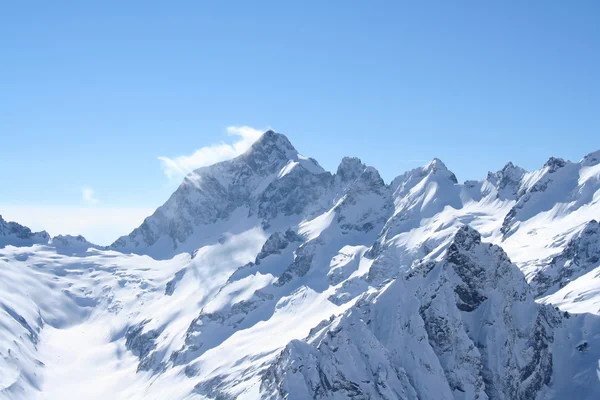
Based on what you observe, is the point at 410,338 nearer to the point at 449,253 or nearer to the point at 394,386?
the point at 394,386

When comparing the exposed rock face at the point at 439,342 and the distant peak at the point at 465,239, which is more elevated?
the distant peak at the point at 465,239

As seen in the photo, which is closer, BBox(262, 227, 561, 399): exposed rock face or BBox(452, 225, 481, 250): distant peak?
BBox(262, 227, 561, 399): exposed rock face

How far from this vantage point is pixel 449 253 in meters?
162

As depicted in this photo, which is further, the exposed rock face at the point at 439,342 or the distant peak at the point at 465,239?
the distant peak at the point at 465,239

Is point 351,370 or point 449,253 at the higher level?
point 449,253

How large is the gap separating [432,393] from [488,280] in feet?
113

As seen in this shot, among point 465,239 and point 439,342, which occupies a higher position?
point 465,239

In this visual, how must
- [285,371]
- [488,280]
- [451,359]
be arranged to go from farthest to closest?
1. [488,280]
2. [451,359]
3. [285,371]

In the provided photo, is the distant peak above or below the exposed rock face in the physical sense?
above

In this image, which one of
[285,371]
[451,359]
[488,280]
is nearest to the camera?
[285,371]

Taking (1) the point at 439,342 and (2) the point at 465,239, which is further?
(2) the point at 465,239

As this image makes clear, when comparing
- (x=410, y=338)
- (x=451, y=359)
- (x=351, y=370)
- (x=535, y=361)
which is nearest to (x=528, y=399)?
(x=535, y=361)

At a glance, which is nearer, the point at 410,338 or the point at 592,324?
the point at 410,338

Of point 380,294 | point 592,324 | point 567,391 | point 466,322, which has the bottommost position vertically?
point 567,391
